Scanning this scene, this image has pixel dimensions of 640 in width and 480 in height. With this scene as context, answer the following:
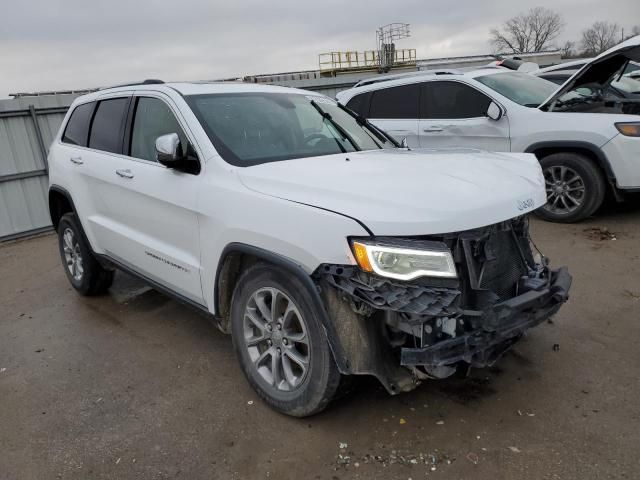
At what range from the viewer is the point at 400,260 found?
2.35 meters

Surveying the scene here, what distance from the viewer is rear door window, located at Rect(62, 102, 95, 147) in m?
4.68

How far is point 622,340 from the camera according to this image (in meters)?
3.59

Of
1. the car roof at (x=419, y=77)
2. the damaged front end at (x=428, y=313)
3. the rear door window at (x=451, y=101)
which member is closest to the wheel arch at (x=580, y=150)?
the rear door window at (x=451, y=101)

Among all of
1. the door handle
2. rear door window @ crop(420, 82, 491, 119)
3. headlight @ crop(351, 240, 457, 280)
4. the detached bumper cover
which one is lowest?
the detached bumper cover

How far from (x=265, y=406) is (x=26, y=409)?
1.54m

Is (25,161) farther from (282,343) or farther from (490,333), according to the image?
(490,333)

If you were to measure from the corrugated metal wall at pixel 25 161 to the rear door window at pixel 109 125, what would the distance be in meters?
5.12

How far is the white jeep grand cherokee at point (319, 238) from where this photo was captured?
2377mm

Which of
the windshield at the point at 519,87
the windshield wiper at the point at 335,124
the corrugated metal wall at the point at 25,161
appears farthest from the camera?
the corrugated metal wall at the point at 25,161

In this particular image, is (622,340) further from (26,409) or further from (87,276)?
(87,276)

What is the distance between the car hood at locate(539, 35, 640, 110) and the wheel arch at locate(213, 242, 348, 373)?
194 inches

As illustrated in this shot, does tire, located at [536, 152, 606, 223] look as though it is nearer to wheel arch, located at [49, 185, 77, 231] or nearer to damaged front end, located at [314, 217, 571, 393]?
damaged front end, located at [314, 217, 571, 393]

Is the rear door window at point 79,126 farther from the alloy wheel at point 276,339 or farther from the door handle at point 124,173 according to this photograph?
the alloy wheel at point 276,339

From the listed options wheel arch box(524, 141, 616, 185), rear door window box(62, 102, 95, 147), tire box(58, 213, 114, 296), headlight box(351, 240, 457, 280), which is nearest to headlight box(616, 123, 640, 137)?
wheel arch box(524, 141, 616, 185)
